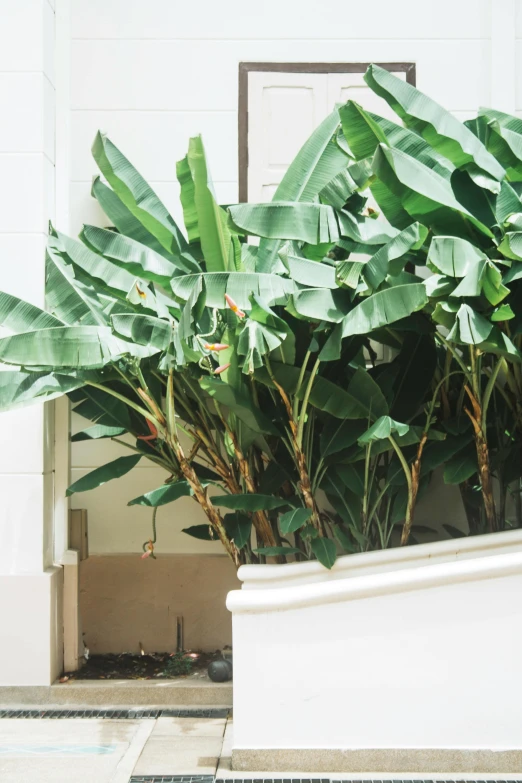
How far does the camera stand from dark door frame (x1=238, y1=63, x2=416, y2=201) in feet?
13.8

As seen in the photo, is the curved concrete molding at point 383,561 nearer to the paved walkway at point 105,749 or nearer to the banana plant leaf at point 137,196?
the paved walkway at point 105,749

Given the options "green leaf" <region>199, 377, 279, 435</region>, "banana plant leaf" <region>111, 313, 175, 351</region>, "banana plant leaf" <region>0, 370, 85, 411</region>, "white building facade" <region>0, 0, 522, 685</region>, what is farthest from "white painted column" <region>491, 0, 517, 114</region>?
"banana plant leaf" <region>0, 370, 85, 411</region>

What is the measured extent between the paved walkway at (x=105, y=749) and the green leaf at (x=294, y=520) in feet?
3.39

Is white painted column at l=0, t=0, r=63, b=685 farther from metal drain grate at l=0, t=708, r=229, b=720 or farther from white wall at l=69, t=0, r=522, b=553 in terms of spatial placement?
white wall at l=69, t=0, r=522, b=553

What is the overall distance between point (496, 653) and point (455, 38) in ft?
11.4

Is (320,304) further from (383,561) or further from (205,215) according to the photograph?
(383,561)

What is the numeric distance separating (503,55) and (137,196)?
2.37 metres

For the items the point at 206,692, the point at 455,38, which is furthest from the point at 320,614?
the point at 455,38

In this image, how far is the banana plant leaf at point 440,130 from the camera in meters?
2.88

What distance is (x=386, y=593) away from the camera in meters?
2.90

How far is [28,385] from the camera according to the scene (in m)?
3.37

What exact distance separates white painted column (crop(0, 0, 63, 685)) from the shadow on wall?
297 mm

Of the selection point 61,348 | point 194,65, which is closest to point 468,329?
point 61,348

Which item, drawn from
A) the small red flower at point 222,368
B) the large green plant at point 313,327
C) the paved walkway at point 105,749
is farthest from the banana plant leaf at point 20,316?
the paved walkway at point 105,749
